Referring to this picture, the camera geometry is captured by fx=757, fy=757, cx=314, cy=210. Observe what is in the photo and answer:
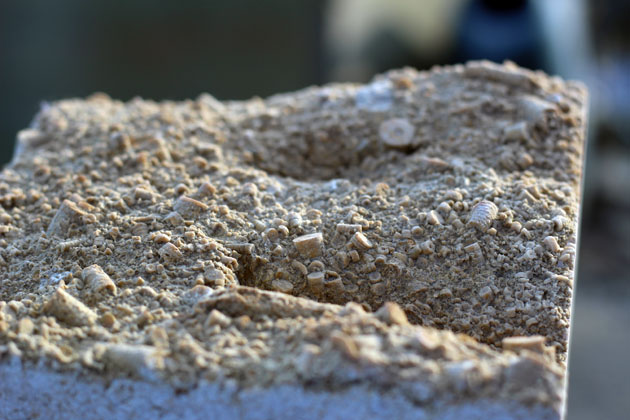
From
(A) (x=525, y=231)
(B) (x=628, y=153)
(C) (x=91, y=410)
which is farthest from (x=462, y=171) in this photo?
(B) (x=628, y=153)

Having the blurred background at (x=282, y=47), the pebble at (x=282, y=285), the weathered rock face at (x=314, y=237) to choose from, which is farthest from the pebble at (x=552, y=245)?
the blurred background at (x=282, y=47)

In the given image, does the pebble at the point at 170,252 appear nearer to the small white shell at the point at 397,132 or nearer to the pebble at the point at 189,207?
the pebble at the point at 189,207

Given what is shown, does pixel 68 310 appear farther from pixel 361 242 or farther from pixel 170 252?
pixel 361 242

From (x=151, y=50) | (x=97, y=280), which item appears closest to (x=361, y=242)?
(x=97, y=280)

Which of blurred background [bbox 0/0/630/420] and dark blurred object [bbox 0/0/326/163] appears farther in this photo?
dark blurred object [bbox 0/0/326/163]

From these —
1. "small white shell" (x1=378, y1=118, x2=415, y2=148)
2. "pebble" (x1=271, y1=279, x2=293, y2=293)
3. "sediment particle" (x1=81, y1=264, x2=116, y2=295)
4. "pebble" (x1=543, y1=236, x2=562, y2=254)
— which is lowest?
"sediment particle" (x1=81, y1=264, x2=116, y2=295)

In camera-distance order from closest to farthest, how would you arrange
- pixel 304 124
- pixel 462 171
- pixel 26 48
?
pixel 462 171
pixel 304 124
pixel 26 48

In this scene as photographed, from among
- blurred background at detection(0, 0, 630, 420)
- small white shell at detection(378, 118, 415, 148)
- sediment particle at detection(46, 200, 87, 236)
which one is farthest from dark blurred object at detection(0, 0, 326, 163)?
sediment particle at detection(46, 200, 87, 236)

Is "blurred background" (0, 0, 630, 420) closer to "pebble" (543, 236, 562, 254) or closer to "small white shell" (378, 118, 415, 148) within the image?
"small white shell" (378, 118, 415, 148)

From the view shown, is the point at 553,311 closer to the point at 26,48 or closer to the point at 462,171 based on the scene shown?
the point at 462,171
